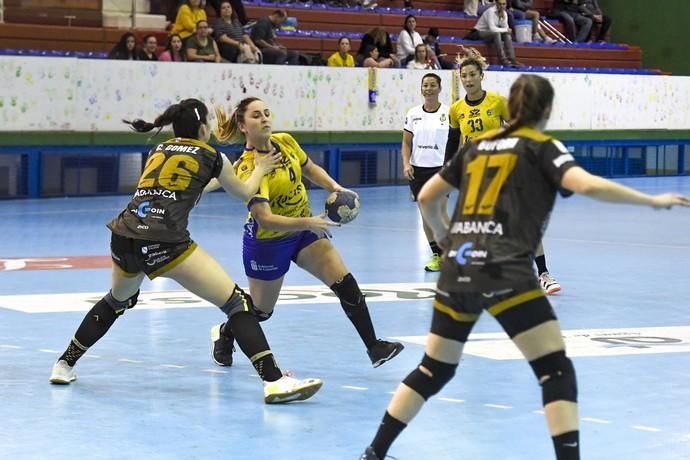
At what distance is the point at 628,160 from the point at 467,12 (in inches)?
211

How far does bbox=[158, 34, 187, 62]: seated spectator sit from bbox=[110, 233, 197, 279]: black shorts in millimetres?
15401

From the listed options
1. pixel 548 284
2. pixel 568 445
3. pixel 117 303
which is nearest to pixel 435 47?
pixel 548 284

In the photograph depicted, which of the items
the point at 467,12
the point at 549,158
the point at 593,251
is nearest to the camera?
the point at 549,158

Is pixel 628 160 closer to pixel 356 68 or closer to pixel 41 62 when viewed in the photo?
pixel 356 68

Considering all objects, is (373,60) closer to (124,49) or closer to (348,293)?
(124,49)

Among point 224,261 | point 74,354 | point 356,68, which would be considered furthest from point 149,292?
point 356,68

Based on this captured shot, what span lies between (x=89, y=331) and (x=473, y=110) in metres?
5.62

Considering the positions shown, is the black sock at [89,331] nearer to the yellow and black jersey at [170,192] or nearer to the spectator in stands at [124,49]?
the yellow and black jersey at [170,192]

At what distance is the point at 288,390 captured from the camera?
6.99m

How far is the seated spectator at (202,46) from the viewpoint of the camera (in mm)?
22484

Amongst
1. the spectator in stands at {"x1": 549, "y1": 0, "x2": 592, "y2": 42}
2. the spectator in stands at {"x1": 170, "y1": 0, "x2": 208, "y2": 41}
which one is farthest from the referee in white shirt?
the spectator in stands at {"x1": 549, "y1": 0, "x2": 592, "y2": 42}

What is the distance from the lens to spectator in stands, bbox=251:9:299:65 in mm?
23875

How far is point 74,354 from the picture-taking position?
757 cm

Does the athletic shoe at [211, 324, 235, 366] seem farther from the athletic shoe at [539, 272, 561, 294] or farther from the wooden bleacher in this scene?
the wooden bleacher
